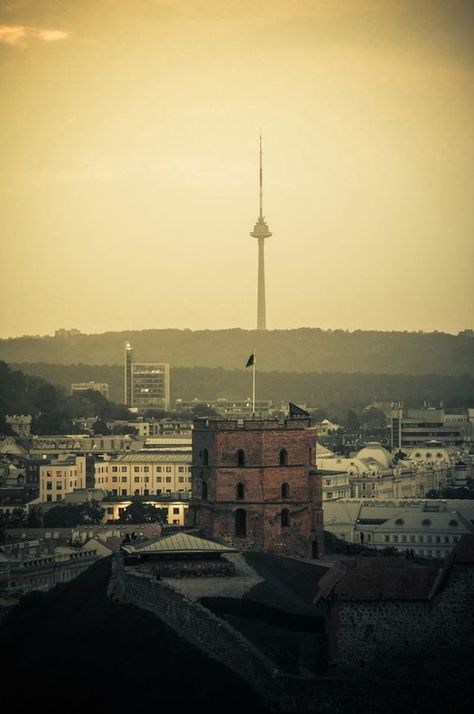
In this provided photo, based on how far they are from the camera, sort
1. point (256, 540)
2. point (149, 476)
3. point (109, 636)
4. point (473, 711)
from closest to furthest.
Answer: point (473, 711) < point (109, 636) < point (256, 540) < point (149, 476)

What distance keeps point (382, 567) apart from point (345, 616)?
5.45 feet

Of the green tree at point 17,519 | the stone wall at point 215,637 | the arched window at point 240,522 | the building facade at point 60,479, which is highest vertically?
the building facade at point 60,479

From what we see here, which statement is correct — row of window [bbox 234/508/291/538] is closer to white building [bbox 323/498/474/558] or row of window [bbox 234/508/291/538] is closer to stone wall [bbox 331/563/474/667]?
stone wall [bbox 331/563/474/667]

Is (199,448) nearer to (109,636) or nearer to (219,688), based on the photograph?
(109,636)

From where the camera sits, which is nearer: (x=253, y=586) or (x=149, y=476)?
(x=253, y=586)

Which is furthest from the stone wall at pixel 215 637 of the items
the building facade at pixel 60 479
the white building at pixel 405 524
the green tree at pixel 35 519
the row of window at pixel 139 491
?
the building facade at pixel 60 479

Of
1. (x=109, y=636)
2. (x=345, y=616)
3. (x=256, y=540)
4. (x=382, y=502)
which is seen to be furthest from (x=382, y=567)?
(x=382, y=502)

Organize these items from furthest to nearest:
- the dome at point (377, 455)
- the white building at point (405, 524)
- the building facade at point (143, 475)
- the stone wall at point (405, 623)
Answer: the dome at point (377, 455)
the building facade at point (143, 475)
the white building at point (405, 524)
the stone wall at point (405, 623)

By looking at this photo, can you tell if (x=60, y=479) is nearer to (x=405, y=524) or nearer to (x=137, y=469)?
(x=137, y=469)

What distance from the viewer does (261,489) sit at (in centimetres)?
8225

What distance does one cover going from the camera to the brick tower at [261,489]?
269 ft

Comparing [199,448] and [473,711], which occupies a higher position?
[199,448]

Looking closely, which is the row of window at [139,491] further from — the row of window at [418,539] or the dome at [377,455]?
the row of window at [418,539]

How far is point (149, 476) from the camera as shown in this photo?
177500mm
